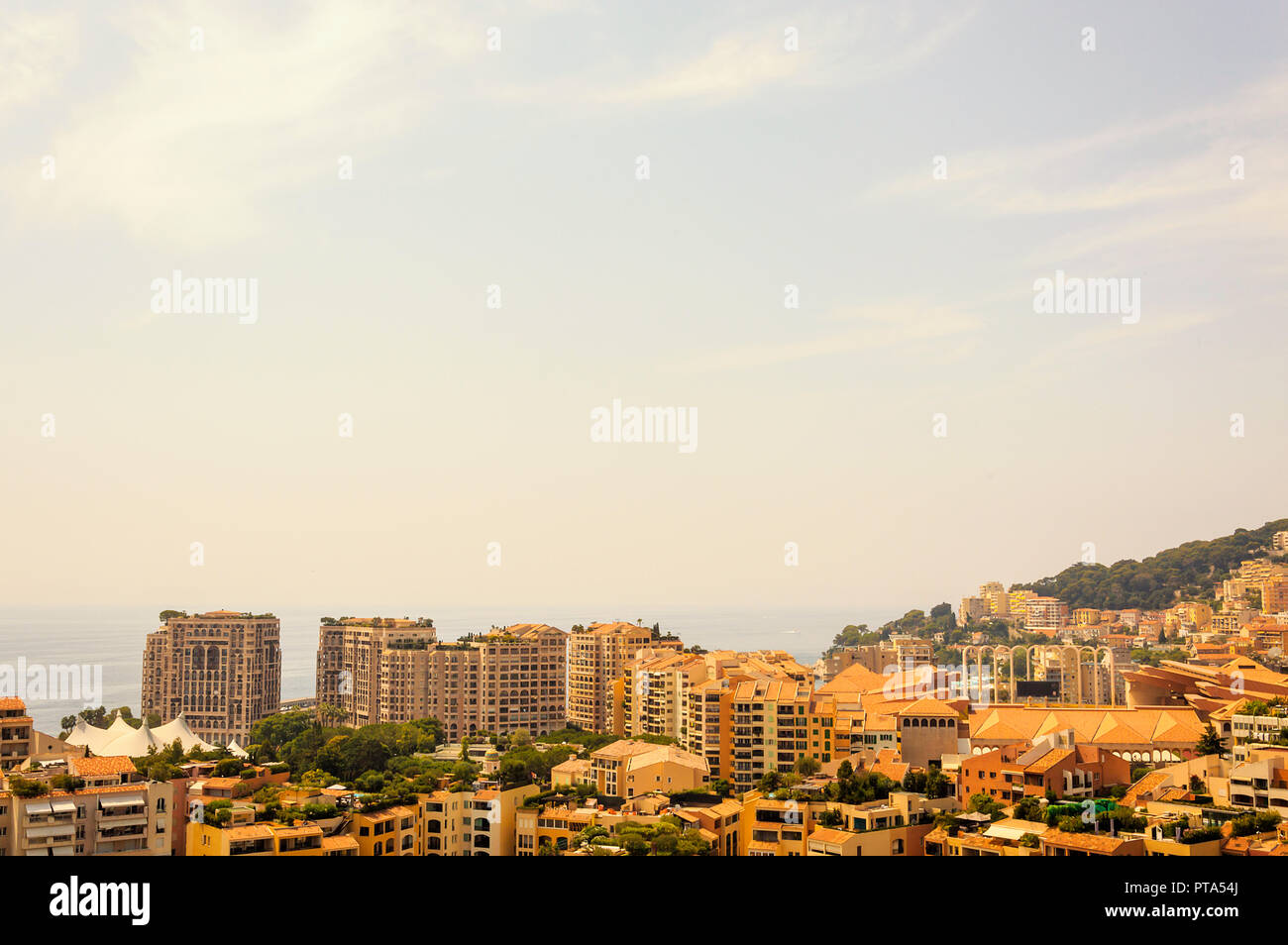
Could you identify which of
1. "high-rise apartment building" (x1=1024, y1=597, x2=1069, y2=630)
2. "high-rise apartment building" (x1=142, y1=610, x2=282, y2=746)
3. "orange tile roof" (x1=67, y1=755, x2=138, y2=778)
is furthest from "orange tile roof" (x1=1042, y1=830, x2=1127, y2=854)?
"high-rise apartment building" (x1=1024, y1=597, x2=1069, y2=630)

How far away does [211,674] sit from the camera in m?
22.6

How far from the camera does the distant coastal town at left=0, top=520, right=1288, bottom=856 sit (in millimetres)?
7867

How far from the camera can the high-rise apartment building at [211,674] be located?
881 inches

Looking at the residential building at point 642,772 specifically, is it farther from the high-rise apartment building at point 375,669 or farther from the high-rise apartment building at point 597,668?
the high-rise apartment building at point 375,669

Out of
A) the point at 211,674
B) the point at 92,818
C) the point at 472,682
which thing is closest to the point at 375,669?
the point at 472,682

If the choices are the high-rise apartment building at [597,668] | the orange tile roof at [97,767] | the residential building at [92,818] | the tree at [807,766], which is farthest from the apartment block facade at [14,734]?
the high-rise apartment building at [597,668]

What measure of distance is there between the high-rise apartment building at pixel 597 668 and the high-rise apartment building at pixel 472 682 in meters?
0.51

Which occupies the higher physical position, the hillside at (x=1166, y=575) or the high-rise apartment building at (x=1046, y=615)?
the hillside at (x=1166, y=575)

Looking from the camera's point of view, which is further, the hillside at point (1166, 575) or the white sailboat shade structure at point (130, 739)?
the hillside at point (1166, 575)

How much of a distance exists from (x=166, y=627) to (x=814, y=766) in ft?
54.1

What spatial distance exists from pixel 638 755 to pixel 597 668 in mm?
8033

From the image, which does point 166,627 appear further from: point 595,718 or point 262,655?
point 595,718
